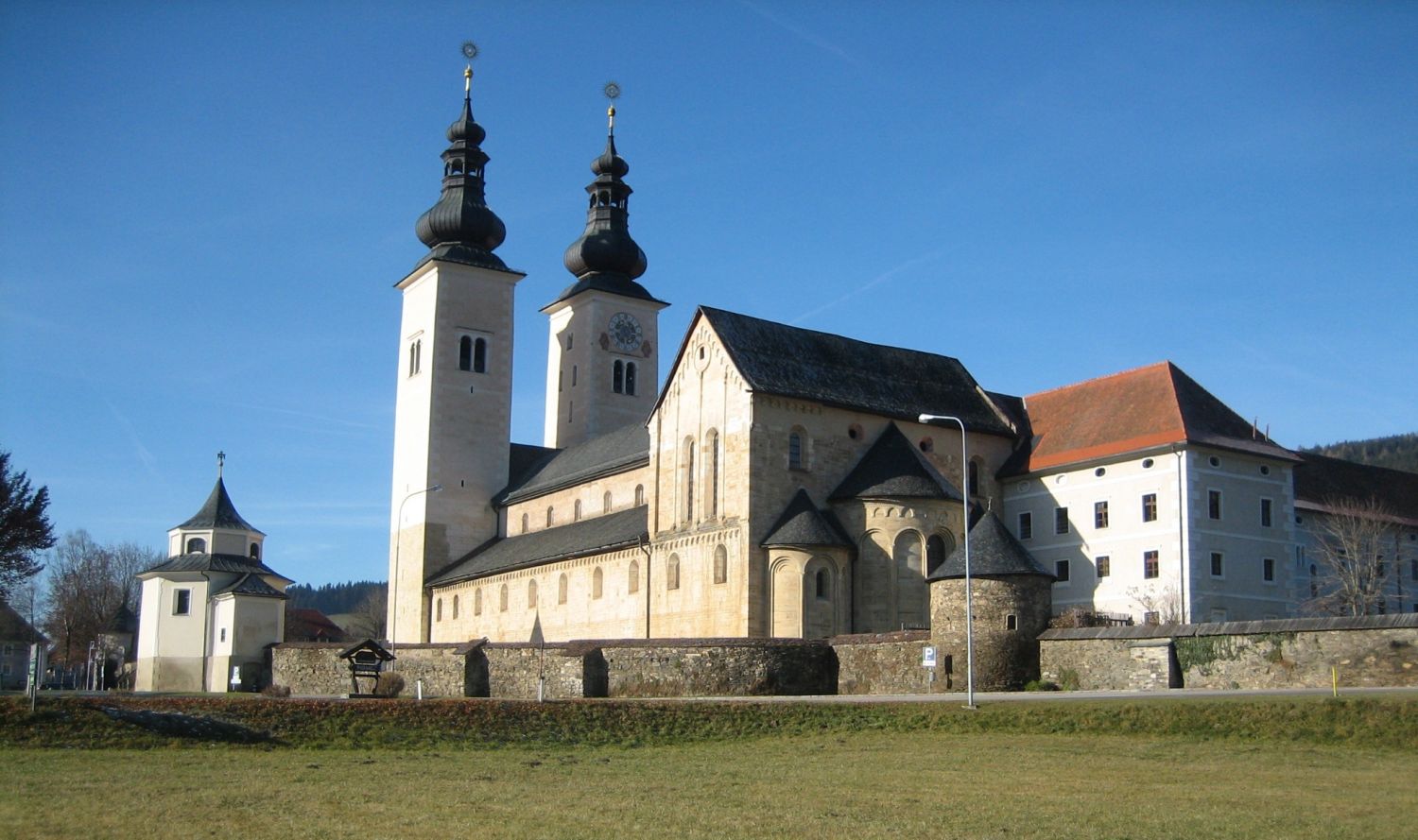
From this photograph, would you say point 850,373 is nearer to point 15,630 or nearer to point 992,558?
point 992,558

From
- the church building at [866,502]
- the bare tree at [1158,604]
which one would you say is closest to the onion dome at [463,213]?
the church building at [866,502]

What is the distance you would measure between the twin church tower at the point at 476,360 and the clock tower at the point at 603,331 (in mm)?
85

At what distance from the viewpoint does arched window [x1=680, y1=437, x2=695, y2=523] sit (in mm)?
61531

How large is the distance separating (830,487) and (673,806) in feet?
126

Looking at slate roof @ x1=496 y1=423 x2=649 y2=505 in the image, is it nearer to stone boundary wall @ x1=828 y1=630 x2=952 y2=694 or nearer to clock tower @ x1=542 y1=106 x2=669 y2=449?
clock tower @ x1=542 y1=106 x2=669 y2=449

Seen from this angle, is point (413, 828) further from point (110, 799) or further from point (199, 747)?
point (199, 747)

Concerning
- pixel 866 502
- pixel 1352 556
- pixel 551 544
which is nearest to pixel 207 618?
pixel 551 544

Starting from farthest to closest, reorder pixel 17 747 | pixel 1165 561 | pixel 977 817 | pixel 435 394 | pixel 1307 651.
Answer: pixel 435 394
pixel 1165 561
pixel 1307 651
pixel 17 747
pixel 977 817

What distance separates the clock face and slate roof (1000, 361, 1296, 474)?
3493 cm

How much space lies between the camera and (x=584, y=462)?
79.9 metres

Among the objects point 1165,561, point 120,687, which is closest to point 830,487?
point 1165,561

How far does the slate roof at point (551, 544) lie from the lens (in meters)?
67.3

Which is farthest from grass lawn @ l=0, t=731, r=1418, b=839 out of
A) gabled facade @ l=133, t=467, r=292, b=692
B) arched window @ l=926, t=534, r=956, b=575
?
gabled facade @ l=133, t=467, r=292, b=692

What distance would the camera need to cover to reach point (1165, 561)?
5581 cm
